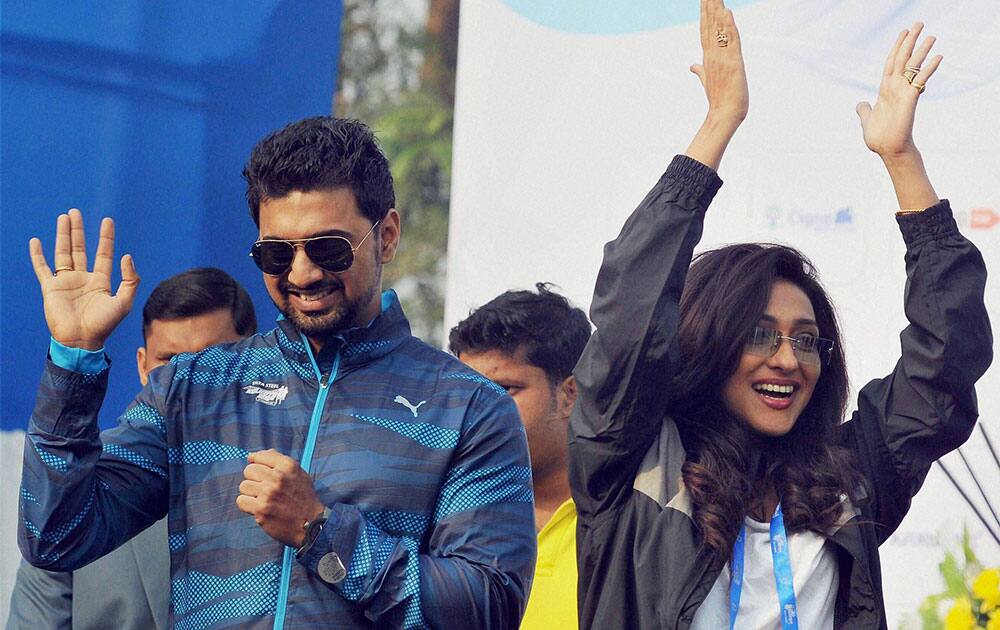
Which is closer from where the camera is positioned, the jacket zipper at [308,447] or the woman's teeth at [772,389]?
the jacket zipper at [308,447]

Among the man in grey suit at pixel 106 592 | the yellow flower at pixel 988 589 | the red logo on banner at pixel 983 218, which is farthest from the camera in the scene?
the red logo on banner at pixel 983 218

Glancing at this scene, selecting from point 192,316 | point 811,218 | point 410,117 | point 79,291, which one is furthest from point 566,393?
point 410,117

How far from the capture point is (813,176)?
3793mm

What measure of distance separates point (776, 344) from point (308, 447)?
940 millimetres

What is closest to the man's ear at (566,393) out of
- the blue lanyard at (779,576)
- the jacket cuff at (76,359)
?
the blue lanyard at (779,576)

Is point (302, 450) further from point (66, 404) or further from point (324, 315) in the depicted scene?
point (66, 404)

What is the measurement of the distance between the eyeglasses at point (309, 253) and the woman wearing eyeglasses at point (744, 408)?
0.47 metres

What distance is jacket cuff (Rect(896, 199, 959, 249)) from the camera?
9.18ft

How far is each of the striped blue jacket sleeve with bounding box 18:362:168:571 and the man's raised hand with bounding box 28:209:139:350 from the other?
2.4 inches

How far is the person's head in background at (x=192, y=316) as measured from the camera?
3654 mm

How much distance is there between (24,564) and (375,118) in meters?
9.65

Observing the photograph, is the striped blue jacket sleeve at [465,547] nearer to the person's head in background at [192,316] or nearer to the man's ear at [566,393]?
the man's ear at [566,393]

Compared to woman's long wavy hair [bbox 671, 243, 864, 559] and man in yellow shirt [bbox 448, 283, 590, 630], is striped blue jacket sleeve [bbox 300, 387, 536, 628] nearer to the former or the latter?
woman's long wavy hair [bbox 671, 243, 864, 559]

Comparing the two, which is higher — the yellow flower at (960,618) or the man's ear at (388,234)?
the man's ear at (388,234)
